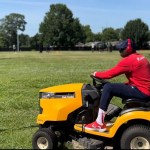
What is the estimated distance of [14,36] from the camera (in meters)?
169

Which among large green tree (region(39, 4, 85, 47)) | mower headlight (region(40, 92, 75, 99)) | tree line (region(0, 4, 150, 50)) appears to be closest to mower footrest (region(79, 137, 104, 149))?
mower headlight (region(40, 92, 75, 99))

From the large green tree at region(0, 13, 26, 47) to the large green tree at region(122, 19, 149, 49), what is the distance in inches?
1829

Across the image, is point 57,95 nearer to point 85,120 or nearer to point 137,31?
point 85,120

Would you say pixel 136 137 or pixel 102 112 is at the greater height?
pixel 102 112

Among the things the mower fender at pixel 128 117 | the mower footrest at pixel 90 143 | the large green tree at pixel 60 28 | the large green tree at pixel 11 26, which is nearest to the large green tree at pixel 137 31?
the large green tree at pixel 60 28

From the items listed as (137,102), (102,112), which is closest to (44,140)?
(102,112)

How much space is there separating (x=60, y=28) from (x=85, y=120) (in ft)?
403

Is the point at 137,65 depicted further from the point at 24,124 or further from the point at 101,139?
the point at 24,124

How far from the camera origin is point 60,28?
423ft

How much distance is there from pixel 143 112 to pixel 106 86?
74cm

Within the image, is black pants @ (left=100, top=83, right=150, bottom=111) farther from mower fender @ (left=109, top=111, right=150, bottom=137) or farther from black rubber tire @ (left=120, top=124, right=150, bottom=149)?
black rubber tire @ (left=120, top=124, right=150, bottom=149)

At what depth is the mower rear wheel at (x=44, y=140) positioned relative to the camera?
23.2 feet

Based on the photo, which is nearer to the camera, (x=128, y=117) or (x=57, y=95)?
(x=128, y=117)

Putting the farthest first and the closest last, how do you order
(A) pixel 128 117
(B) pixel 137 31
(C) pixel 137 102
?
(B) pixel 137 31 < (C) pixel 137 102 < (A) pixel 128 117
